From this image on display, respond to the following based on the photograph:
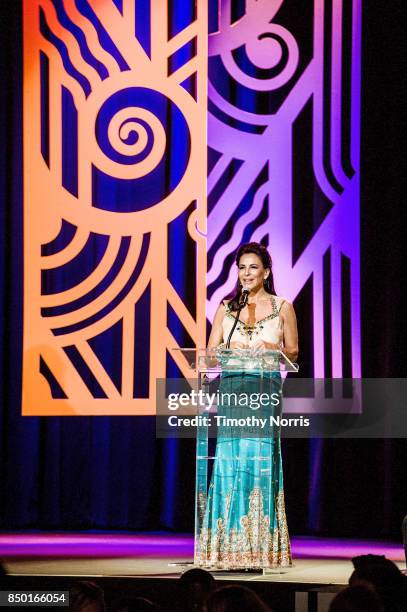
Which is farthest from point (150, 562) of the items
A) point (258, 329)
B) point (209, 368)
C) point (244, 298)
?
point (244, 298)

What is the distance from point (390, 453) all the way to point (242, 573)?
7.25ft

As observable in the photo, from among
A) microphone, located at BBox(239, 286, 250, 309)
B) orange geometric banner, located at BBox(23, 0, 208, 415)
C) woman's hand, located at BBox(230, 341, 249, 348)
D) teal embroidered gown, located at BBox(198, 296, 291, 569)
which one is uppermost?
orange geometric banner, located at BBox(23, 0, 208, 415)

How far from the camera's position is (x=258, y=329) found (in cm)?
511

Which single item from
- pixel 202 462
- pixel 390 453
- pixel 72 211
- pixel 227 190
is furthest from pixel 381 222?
pixel 202 462

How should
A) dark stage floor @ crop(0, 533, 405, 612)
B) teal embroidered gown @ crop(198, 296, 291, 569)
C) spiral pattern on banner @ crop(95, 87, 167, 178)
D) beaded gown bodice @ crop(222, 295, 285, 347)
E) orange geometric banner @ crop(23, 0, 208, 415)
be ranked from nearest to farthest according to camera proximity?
dark stage floor @ crop(0, 533, 405, 612)
teal embroidered gown @ crop(198, 296, 291, 569)
beaded gown bodice @ crop(222, 295, 285, 347)
orange geometric banner @ crop(23, 0, 208, 415)
spiral pattern on banner @ crop(95, 87, 167, 178)

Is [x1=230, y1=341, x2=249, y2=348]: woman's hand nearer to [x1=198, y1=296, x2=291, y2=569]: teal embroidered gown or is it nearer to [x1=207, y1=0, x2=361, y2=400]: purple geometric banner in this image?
[x1=198, y1=296, x2=291, y2=569]: teal embroidered gown

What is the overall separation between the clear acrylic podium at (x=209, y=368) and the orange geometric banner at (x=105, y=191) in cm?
204

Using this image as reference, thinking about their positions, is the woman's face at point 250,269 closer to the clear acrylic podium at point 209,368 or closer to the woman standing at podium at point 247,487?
the woman standing at podium at point 247,487

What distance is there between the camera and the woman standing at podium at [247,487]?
4746 millimetres

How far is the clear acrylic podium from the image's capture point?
15.6ft

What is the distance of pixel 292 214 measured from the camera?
22.5 ft

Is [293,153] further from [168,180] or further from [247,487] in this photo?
[247,487]

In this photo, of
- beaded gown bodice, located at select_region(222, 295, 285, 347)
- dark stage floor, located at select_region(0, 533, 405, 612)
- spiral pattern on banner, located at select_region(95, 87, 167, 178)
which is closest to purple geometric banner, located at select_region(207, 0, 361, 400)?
spiral pattern on banner, located at select_region(95, 87, 167, 178)

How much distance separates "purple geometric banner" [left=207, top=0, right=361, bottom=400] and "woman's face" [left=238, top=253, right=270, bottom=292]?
1.86 metres
